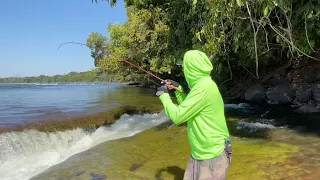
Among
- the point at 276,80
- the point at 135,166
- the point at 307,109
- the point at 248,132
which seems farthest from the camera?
the point at 276,80

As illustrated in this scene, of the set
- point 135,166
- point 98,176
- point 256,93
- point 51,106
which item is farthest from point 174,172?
point 51,106

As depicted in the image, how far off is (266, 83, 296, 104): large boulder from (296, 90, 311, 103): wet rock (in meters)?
0.92

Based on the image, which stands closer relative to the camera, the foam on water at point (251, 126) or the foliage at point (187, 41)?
the foliage at point (187, 41)

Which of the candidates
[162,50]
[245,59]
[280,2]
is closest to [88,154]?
[280,2]

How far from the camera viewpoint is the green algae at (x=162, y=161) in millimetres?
5707

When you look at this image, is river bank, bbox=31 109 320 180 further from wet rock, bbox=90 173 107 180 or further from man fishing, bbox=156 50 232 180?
man fishing, bbox=156 50 232 180

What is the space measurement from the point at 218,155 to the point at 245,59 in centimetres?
1165

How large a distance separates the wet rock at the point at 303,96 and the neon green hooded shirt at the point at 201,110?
12.8 meters

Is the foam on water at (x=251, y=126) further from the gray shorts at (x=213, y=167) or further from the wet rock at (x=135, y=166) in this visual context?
the gray shorts at (x=213, y=167)

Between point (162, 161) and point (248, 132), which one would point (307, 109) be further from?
point (162, 161)

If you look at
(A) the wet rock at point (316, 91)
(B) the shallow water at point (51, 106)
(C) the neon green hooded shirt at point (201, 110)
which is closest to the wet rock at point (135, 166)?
(C) the neon green hooded shirt at point (201, 110)

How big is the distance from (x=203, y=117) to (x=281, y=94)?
50.8 ft

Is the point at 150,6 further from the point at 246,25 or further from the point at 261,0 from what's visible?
the point at 261,0

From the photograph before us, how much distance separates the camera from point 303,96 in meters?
14.6
